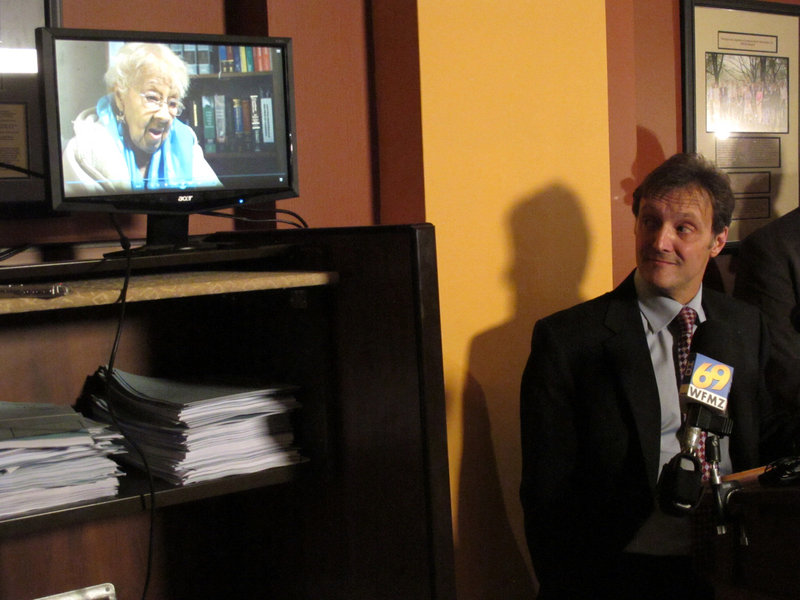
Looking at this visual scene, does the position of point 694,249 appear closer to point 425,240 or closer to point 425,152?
point 425,152

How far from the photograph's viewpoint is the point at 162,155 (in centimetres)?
Answer: 145

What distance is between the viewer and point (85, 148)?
1.38 metres

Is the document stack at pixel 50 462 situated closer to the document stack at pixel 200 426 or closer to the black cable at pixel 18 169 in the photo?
the document stack at pixel 200 426

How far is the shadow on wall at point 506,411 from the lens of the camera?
6.18ft

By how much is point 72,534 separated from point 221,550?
0.31 metres

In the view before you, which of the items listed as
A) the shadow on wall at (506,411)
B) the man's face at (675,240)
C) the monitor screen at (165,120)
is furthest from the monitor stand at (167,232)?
the man's face at (675,240)

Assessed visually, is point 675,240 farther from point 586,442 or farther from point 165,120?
point 165,120

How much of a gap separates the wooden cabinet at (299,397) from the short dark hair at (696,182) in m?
0.84

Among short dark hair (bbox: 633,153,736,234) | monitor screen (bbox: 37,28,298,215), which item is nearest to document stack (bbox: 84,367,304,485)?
monitor screen (bbox: 37,28,298,215)

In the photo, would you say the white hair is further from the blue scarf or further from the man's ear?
the man's ear

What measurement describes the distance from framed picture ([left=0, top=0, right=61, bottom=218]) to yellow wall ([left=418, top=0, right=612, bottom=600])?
0.75 m

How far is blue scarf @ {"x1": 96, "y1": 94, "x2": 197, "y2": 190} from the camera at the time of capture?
1409 mm

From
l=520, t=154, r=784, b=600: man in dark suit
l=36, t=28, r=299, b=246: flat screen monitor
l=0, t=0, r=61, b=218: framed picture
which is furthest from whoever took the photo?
l=520, t=154, r=784, b=600: man in dark suit

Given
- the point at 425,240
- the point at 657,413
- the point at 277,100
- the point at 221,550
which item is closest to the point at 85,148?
the point at 277,100
